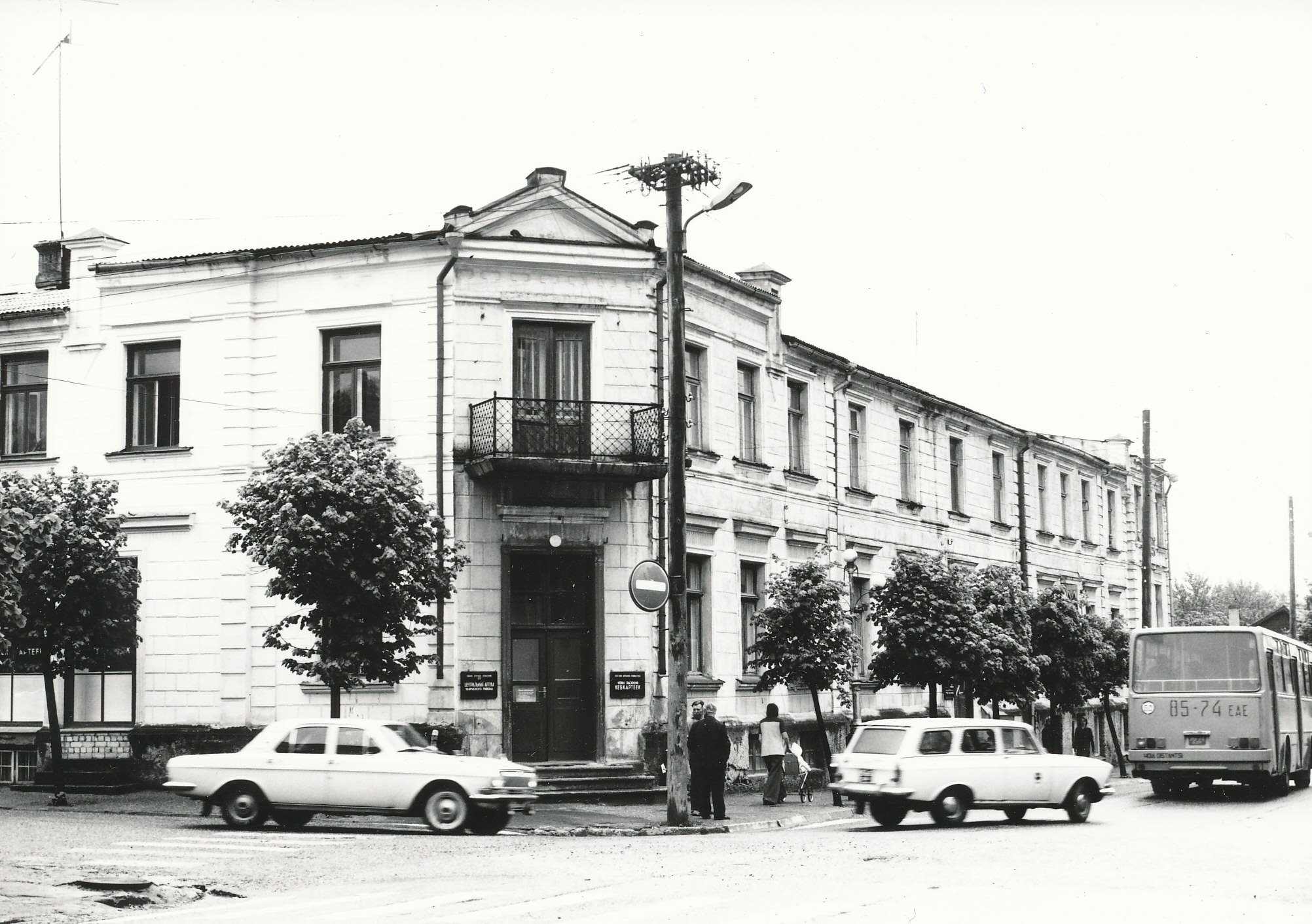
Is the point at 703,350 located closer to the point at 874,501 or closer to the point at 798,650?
the point at 798,650

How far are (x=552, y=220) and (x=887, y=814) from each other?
37.2ft

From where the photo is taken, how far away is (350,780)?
60.7ft

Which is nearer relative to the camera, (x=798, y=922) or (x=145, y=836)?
(x=798, y=922)

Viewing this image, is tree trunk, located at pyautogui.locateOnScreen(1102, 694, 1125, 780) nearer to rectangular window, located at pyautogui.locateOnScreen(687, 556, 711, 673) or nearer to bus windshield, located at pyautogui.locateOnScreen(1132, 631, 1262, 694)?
bus windshield, located at pyautogui.locateOnScreen(1132, 631, 1262, 694)

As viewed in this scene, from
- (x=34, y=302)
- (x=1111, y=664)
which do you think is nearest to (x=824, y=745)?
(x=1111, y=664)

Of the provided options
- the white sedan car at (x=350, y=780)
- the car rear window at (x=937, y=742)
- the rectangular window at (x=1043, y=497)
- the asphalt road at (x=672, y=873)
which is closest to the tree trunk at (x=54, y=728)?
the asphalt road at (x=672, y=873)

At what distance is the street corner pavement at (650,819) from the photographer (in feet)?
64.1

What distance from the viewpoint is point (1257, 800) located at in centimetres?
2577

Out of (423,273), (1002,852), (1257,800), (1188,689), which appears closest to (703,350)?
(423,273)

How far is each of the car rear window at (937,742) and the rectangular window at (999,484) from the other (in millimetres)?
22235

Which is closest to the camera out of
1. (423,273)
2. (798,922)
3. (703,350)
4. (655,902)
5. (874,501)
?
(798,922)

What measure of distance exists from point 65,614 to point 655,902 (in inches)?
576

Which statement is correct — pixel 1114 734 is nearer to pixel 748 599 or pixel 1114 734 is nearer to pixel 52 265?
pixel 748 599

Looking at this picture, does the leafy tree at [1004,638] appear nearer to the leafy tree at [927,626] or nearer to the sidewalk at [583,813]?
the leafy tree at [927,626]
